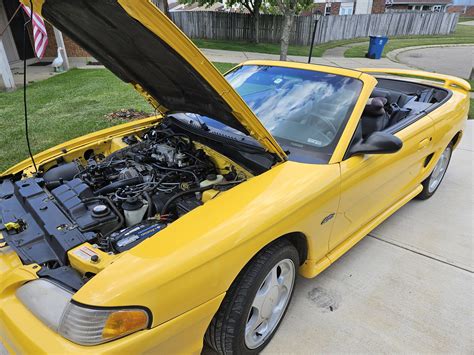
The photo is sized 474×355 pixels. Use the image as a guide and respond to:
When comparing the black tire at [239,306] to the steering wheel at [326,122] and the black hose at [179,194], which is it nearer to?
the black hose at [179,194]

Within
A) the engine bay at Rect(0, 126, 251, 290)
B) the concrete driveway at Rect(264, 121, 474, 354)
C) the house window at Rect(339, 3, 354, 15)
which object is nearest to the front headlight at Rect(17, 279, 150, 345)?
the engine bay at Rect(0, 126, 251, 290)

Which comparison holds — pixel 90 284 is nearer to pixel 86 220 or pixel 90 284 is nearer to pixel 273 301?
pixel 86 220

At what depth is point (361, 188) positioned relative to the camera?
2.36m

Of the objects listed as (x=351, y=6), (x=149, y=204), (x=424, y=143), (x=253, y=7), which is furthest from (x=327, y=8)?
(x=149, y=204)

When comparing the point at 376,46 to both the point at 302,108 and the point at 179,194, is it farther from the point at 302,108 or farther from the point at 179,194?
the point at 179,194

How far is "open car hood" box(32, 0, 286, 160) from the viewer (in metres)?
1.54

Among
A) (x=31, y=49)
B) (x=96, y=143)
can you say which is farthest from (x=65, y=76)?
(x=96, y=143)

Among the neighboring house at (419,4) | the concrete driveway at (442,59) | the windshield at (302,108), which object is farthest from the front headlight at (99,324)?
the neighboring house at (419,4)

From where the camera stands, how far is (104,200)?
207cm

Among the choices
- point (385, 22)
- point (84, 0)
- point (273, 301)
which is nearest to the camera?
point (84, 0)

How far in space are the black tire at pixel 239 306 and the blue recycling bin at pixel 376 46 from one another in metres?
14.9

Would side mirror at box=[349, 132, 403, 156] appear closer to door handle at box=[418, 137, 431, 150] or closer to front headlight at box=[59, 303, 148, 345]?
door handle at box=[418, 137, 431, 150]

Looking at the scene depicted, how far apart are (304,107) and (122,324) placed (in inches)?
73.0

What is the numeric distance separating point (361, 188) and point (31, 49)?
13.1m
